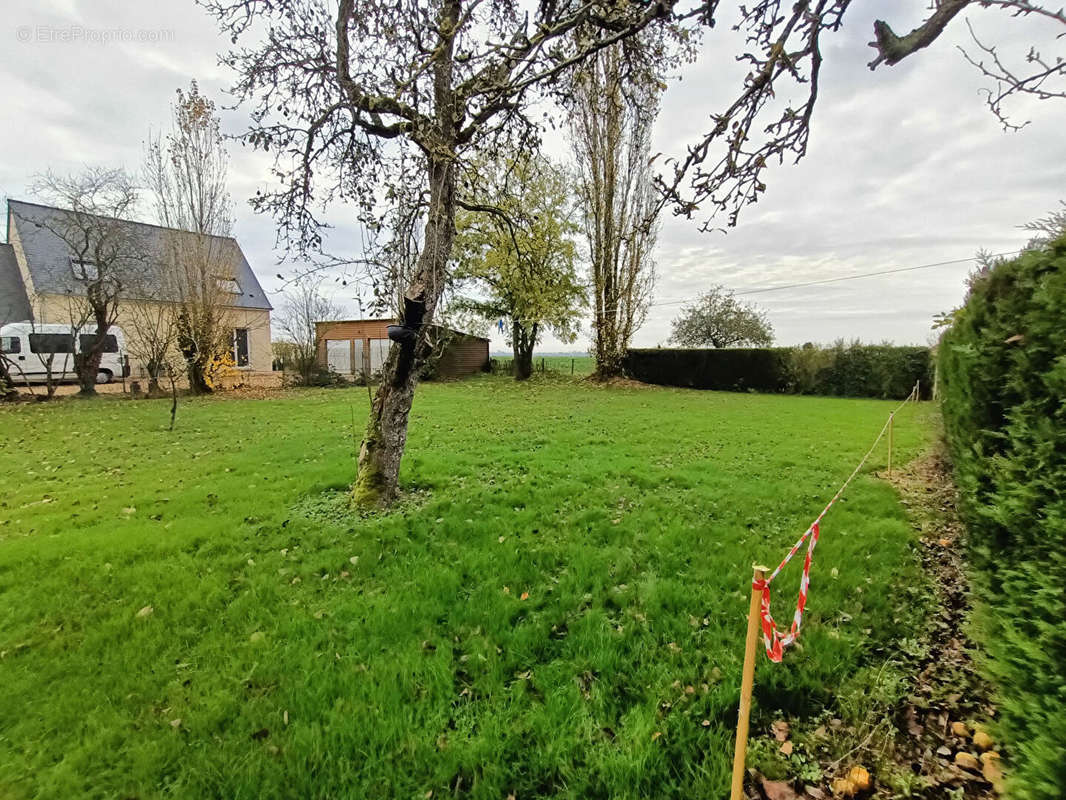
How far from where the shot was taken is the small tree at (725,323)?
27.3 m

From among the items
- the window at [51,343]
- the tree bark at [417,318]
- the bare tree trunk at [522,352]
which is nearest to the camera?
the tree bark at [417,318]

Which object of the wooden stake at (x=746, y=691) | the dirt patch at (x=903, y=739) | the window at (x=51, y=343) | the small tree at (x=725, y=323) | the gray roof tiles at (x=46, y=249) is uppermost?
the gray roof tiles at (x=46, y=249)

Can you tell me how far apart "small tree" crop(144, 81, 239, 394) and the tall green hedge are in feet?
58.5

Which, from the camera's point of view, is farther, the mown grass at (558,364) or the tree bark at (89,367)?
the mown grass at (558,364)

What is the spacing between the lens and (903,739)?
196cm

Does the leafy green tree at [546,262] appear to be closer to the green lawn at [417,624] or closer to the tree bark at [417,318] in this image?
A: the tree bark at [417,318]

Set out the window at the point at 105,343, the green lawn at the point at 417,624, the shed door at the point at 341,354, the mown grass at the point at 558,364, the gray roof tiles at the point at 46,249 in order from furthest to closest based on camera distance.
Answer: the mown grass at the point at 558,364 < the shed door at the point at 341,354 < the window at the point at 105,343 < the gray roof tiles at the point at 46,249 < the green lawn at the point at 417,624

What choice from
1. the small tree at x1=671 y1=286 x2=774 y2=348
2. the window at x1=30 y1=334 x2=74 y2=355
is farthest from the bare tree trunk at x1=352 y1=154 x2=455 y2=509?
the small tree at x1=671 y1=286 x2=774 y2=348

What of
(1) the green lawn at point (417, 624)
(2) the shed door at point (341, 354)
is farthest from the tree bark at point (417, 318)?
(2) the shed door at point (341, 354)

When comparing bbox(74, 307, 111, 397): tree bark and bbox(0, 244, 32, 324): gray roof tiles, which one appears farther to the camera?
bbox(0, 244, 32, 324): gray roof tiles

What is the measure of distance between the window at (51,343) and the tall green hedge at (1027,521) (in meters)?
22.4

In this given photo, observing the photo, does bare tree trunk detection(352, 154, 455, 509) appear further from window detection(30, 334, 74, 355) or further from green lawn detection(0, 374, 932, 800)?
window detection(30, 334, 74, 355)

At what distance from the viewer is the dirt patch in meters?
1.74

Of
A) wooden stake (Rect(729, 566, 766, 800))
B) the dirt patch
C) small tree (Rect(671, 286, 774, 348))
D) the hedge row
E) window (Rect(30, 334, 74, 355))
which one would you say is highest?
small tree (Rect(671, 286, 774, 348))
